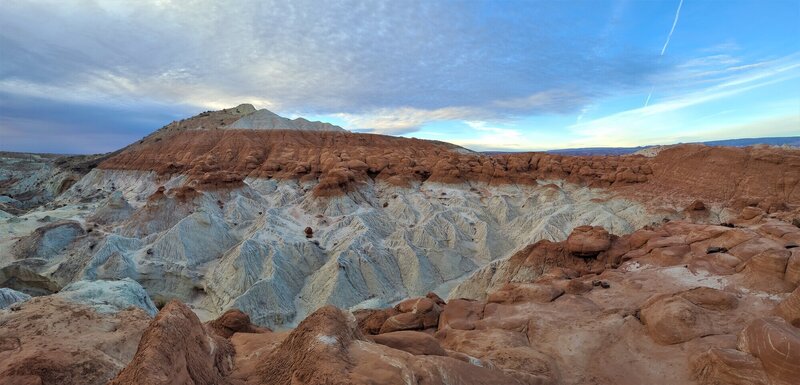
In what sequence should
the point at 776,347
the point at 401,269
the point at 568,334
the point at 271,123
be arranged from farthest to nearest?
the point at 271,123 → the point at 401,269 → the point at 568,334 → the point at 776,347

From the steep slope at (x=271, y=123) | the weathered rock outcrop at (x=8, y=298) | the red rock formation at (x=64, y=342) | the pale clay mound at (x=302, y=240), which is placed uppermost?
the steep slope at (x=271, y=123)

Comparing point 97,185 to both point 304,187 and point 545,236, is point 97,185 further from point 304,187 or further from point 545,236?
point 545,236

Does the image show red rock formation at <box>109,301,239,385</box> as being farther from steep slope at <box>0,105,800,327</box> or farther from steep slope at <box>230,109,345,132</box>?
steep slope at <box>230,109,345,132</box>

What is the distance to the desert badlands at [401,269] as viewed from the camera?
703cm

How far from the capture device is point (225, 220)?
37.0 metres

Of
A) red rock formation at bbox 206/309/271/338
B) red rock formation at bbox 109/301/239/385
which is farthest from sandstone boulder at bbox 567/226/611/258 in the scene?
red rock formation at bbox 109/301/239/385

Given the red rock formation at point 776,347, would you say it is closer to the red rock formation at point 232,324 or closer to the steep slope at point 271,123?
the red rock formation at point 232,324

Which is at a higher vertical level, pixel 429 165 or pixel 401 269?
pixel 429 165

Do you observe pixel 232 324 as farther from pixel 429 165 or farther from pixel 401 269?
pixel 429 165

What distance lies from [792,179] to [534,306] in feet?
101

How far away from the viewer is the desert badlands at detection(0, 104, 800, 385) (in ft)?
23.1

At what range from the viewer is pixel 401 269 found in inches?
1197

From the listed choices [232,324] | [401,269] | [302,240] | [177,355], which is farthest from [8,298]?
[401,269]

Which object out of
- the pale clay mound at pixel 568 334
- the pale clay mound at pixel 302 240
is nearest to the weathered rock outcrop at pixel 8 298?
the pale clay mound at pixel 568 334
